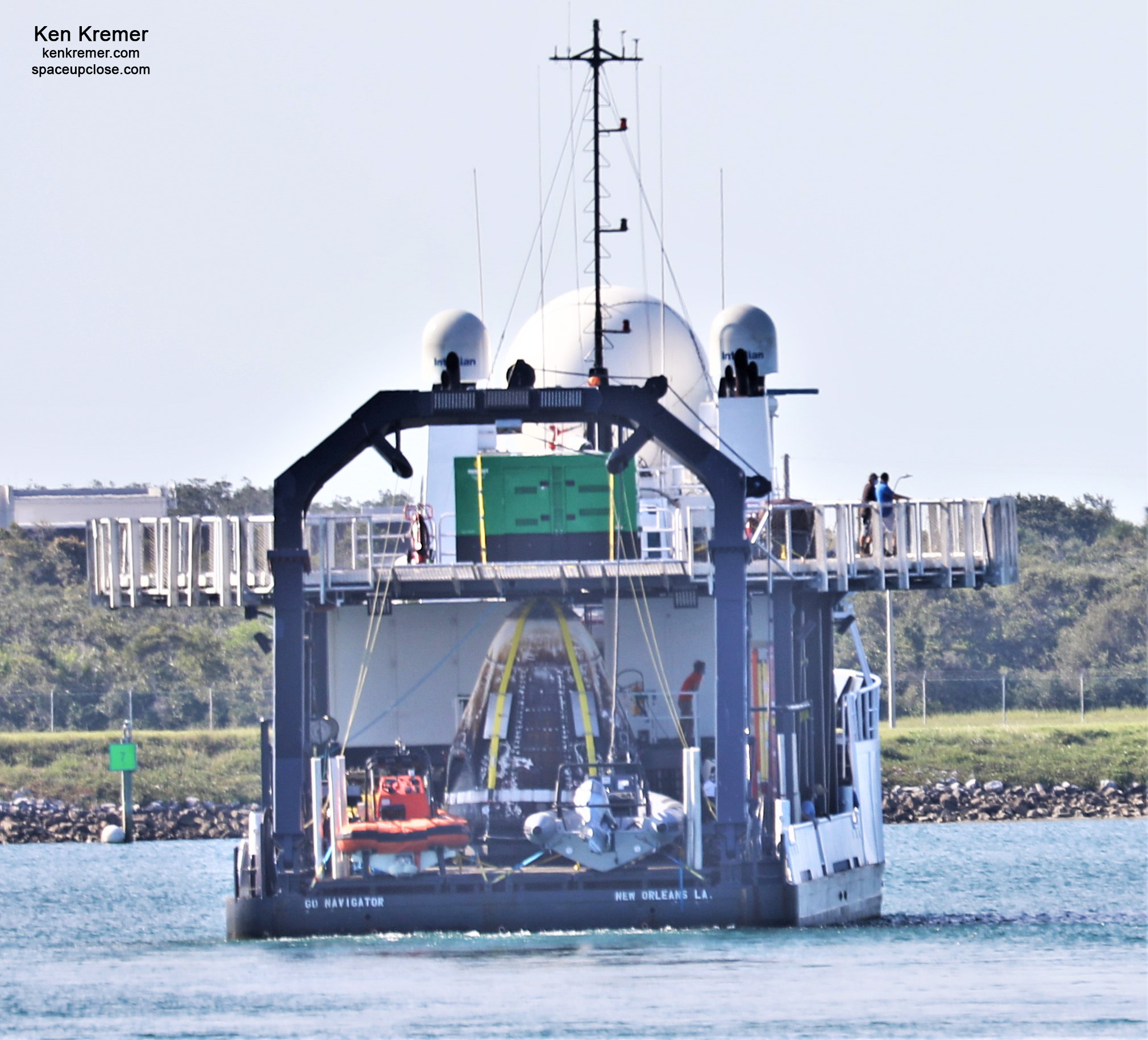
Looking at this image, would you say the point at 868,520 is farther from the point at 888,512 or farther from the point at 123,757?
the point at 123,757

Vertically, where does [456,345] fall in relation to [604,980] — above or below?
above

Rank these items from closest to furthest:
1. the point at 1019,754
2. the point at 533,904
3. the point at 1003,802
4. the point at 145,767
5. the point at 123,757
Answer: the point at 533,904
the point at 123,757
the point at 1003,802
the point at 145,767
the point at 1019,754

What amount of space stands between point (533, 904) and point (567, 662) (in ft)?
17.0

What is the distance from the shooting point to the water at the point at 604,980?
31.7 metres

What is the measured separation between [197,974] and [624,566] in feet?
28.5

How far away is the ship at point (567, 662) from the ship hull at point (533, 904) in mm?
34

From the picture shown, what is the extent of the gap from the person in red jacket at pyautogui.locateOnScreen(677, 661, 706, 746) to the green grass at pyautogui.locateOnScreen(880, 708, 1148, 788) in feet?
110

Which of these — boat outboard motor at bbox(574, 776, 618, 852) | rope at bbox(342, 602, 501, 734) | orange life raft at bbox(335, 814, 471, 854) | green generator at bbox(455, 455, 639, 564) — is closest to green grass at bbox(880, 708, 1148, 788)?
rope at bbox(342, 602, 501, 734)

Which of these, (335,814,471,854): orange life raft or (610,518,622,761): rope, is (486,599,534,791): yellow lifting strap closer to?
(610,518,622,761): rope

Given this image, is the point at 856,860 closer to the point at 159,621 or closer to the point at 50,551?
the point at 159,621

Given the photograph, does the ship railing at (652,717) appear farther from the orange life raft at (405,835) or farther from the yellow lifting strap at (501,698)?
the orange life raft at (405,835)

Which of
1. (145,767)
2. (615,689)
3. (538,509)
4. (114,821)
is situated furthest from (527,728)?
(145,767)

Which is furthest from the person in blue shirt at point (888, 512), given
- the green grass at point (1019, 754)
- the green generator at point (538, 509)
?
the green grass at point (1019, 754)

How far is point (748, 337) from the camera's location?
47.3m
